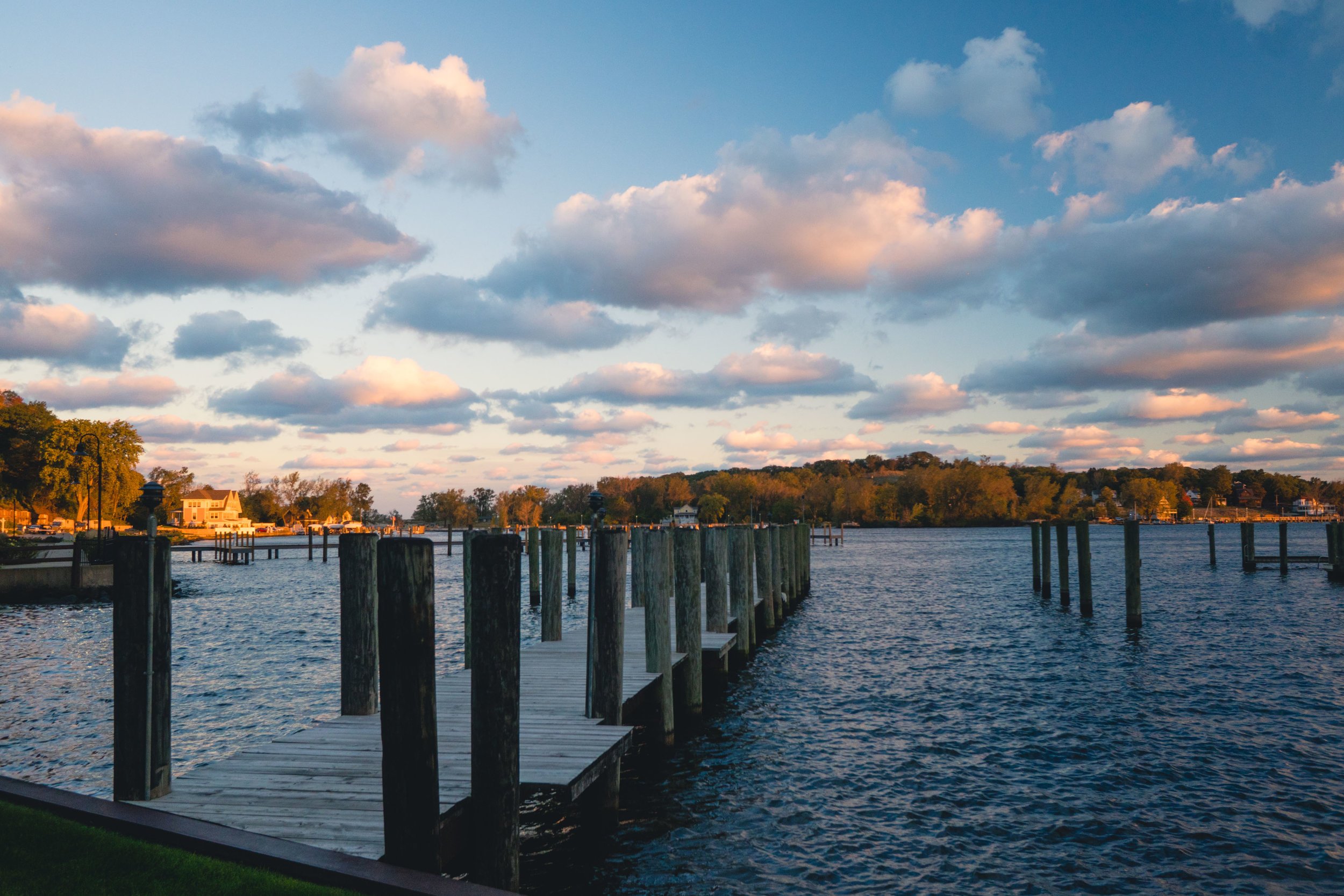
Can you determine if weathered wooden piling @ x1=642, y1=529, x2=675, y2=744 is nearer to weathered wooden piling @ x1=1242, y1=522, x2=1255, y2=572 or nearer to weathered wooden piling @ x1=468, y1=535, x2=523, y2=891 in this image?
weathered wooden piling @ x1=468, y1=535, x2=523, y2=891

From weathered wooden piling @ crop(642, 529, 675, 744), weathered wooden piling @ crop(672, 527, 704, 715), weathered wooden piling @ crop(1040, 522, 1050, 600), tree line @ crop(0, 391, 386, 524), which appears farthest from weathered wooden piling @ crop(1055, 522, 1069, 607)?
tree line @ crop(0, 391, 386, 524)

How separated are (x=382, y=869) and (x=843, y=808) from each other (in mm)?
6601

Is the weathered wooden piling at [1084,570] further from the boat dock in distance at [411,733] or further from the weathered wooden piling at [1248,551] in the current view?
the weathered wooden piling at [1248,551]

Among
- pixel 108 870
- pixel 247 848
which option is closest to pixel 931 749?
pixel 247 848

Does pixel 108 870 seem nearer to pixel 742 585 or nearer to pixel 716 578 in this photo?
pixel 716 578

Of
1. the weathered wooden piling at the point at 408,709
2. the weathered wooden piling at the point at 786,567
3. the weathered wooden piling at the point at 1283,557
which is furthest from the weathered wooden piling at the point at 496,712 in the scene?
the weathered wooden piling at the point at 1283,557

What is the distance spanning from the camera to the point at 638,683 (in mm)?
11461

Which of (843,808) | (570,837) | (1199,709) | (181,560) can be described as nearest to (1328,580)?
(1199,709)

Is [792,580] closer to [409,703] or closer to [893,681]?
[893,681]

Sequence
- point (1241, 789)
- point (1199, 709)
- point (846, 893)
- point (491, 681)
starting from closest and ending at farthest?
1. point (491, 681)
2. point (846, 893)
3. point (1241, 789)
4. point (1199, 709)

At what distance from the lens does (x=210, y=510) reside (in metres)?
180

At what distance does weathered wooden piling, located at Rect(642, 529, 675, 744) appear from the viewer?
11836 millimetres

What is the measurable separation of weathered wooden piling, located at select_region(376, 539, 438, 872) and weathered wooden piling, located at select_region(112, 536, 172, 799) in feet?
5.80

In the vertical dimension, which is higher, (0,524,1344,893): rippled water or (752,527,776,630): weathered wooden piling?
(752,527,776,630): weathered wooden piling
